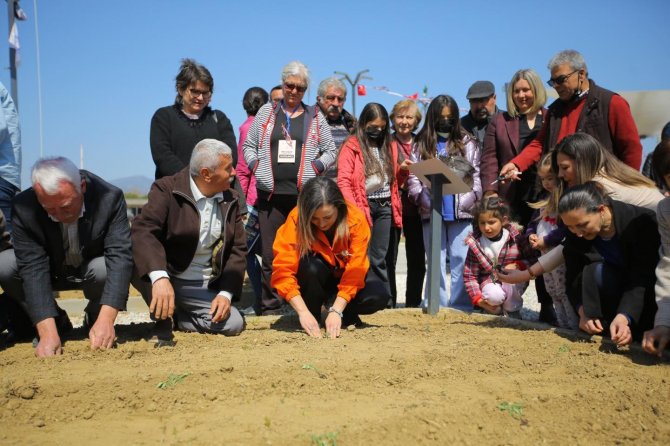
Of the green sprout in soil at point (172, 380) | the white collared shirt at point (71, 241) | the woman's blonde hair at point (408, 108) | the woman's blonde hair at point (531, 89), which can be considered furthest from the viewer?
the woman's blonde hair at point (408, 108)

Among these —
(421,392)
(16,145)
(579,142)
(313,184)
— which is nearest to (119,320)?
(16,145)

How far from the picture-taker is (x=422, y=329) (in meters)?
4.43

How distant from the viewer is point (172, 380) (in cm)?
304

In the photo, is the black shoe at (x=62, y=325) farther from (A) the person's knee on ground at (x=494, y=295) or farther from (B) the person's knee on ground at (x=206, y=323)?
(A) the person's knee on ground at (x=494, y=295)

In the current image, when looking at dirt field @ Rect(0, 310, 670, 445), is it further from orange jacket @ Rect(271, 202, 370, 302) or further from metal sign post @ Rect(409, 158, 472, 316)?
metal sign post @ Rect(409, 158, 472, 316)

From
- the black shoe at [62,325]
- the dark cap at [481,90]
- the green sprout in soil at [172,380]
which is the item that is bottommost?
the black shoe at [62,325]

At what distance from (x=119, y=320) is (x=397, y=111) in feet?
11.1

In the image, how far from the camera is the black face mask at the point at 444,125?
5566 millimetres

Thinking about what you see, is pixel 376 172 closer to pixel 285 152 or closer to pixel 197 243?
pixel 285 152

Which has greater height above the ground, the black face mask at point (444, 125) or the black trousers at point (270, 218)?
the black face mask at point (444, 125)

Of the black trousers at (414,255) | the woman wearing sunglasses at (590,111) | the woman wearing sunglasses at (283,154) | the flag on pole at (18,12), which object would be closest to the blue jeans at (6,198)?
the woman wearing sunglasses at (283,154)

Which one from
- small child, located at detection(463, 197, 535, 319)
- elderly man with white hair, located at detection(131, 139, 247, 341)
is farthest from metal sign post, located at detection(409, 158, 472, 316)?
elderly man with white hair, located at detection(131, 139, 247, 341)

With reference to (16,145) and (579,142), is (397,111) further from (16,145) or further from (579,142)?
(16,145)

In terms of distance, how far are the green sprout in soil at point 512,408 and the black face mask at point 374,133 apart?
3.13 meters
